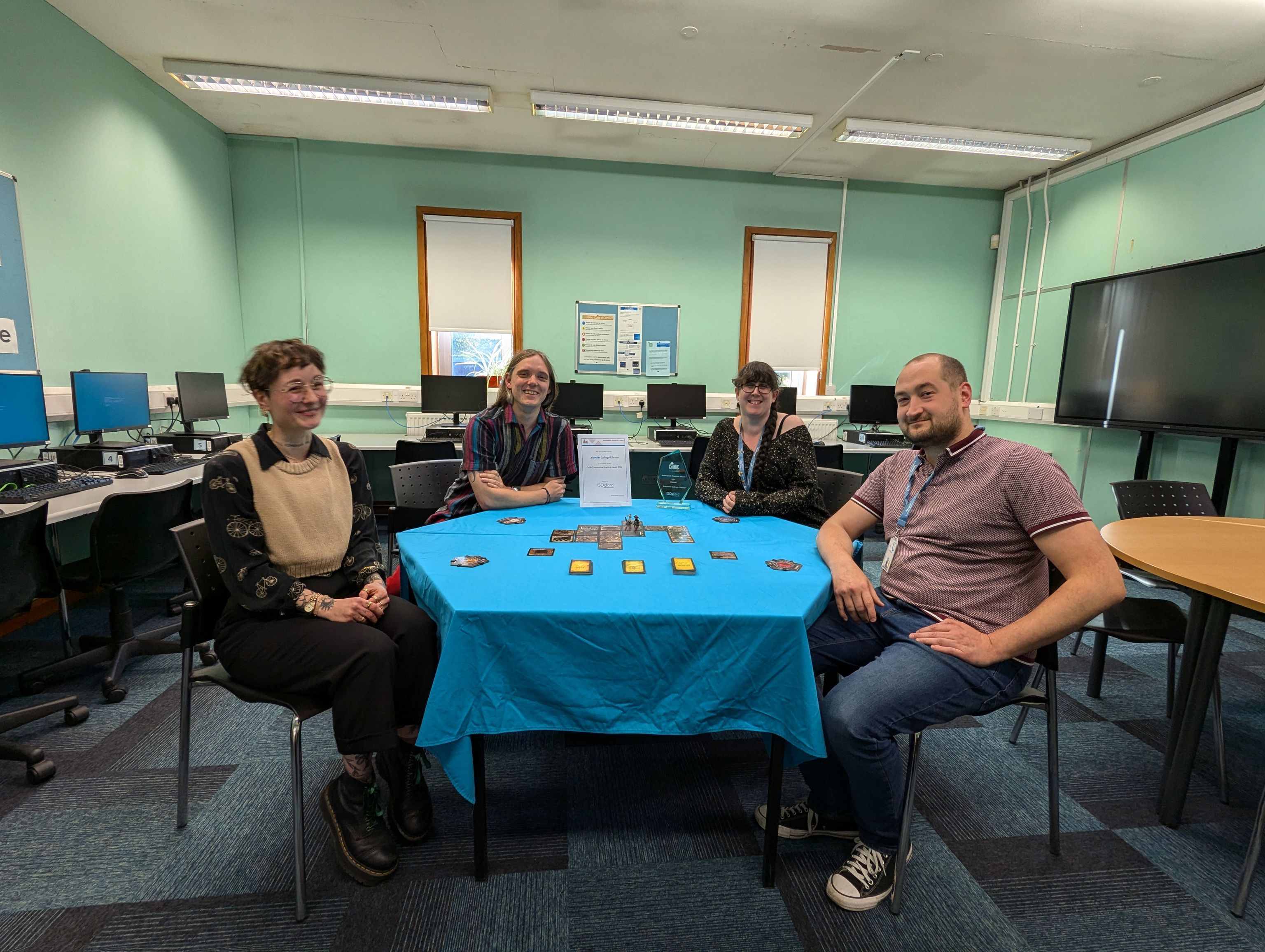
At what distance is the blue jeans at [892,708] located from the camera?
4.22 ft

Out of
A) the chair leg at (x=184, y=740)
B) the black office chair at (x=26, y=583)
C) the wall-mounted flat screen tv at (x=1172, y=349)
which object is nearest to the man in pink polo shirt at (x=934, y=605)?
the chair leg at (x=184, y=740)

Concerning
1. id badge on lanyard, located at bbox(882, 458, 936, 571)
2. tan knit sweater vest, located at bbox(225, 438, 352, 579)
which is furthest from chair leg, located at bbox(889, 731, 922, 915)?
tan knit sweater vest, located at bbox(225, 438, 352, 579)

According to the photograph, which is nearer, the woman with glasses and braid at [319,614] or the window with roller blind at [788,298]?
the woman with glasses and braid at [319,614]

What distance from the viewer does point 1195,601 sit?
1.63 metres

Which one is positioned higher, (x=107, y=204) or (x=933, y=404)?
(x=107, y=204)

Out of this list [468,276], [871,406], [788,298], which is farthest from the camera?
[788,298]

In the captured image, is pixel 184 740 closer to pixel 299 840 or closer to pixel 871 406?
pixel 299 840

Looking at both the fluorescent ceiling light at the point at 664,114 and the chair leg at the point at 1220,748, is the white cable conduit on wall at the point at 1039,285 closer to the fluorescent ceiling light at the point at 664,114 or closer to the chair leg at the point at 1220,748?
the fluorescent ceiling light at the point at 664,114

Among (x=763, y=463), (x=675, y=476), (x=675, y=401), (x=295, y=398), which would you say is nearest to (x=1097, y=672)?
(x=763, y=463)

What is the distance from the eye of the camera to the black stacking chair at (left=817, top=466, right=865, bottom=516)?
7.85 feet

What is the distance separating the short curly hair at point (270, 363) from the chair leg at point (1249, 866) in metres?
2.56

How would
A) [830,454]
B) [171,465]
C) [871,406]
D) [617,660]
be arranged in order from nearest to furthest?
[617,660], [171,465], [830,454], [871,406]

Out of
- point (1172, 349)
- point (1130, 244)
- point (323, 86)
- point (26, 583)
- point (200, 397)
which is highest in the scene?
point (323, 86)

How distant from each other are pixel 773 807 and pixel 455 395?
4115mm
